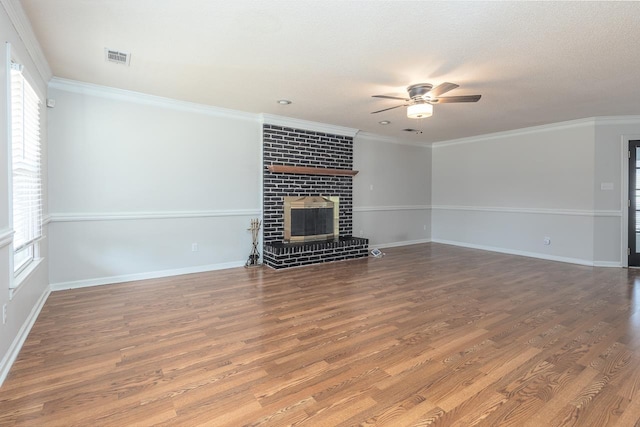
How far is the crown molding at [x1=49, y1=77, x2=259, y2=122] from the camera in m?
3.76

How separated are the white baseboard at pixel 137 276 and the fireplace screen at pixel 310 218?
1.04 m

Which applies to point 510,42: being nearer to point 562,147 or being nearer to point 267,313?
point 267,313

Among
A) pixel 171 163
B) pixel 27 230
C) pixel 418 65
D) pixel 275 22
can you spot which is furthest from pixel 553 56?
pixel 27 230

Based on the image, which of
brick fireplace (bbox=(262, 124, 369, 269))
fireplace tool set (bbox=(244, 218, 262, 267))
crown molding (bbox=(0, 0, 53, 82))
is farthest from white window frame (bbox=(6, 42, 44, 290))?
brick fireplace (bbox=(262, 124, 369, 269))

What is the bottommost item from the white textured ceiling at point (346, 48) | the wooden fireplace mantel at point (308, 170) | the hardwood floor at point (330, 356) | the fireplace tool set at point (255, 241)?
the hardwood floor at point (330, 356)

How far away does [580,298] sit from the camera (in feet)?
12.0

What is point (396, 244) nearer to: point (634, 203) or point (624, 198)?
point (624, 198)

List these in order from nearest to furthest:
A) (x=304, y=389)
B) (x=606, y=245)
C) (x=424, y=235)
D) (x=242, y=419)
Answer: (x=242, y=419)
(x=304, y=389)
(x=606, y=245)
(x=424, y=235)

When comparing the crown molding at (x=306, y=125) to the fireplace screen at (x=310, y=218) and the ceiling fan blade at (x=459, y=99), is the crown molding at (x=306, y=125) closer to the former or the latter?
the fireplace screen at (x=310, y=218)

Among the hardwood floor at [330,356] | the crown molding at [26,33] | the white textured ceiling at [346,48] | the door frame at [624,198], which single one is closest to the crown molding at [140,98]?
the white textured ceiling at [346,48]

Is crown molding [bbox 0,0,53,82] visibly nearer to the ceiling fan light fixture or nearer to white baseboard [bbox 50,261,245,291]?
white baseboard [bbox 50,261,245,291]

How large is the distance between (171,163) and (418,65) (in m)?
3.42

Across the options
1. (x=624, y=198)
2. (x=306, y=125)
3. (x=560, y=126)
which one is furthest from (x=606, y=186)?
(x=306, y=125)

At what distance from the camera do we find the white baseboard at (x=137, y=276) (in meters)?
3.88
